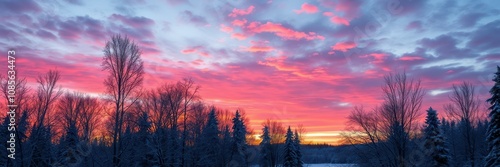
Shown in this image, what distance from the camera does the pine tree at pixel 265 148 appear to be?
196 ft

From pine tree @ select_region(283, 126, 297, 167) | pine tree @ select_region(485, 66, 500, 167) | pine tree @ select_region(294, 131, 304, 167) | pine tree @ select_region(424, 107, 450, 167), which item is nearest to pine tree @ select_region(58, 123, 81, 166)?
pine tree @ select_region(283, 126, 297, 167)

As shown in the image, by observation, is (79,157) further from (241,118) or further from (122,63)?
(241,118)

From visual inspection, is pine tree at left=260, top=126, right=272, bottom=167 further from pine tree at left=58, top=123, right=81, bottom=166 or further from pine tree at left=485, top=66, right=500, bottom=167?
pine tree at left=485, top=66, right=500, bottom=167

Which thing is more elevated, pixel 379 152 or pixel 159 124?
pixel 159 124

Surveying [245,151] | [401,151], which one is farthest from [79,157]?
[401,151]

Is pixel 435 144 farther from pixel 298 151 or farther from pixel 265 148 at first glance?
pixel 265 148

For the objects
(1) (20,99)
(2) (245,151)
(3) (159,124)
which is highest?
(1) (20,99)

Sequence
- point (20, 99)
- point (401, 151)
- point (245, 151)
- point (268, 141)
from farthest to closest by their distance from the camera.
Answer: point (268, 141)
point (245, 151)
point (20, 99)
point (401, 151)

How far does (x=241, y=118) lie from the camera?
6022 centimetres

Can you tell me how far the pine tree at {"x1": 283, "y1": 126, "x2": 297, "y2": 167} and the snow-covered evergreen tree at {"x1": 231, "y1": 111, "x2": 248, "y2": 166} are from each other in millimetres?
6380

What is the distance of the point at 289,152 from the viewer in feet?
187

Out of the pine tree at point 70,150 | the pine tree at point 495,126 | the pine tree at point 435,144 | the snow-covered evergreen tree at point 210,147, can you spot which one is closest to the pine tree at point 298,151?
the snow-covered evergreen tree at point 210,147

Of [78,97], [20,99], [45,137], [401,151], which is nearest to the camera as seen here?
[401,151]

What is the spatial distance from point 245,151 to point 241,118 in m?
5.72
